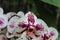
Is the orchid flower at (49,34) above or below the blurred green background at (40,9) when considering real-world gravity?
below

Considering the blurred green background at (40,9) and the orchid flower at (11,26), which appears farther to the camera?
the blurred green background at (40,9)

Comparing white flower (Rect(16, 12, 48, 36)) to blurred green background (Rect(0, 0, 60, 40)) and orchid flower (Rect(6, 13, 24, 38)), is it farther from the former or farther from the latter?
blurred green background (Rect(0, 0, 60, 40))

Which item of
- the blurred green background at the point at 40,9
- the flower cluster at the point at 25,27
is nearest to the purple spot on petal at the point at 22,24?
the flower cluster at the point at 25,27

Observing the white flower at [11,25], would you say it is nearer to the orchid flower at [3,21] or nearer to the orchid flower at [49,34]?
the orchid flower at [3,21]

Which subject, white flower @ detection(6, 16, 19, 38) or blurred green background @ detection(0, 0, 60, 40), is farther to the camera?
blurred green background @ detection(0, 0, 60, 40)

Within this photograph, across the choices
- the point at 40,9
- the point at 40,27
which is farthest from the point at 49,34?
the point at 40,9

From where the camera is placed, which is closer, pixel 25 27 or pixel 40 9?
pixel 25 27

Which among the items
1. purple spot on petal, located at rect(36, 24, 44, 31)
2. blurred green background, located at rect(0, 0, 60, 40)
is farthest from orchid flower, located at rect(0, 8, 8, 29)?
blurred green background, located at rect(0, 0, 60, 40)

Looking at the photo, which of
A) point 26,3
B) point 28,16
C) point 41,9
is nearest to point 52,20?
point 41,9

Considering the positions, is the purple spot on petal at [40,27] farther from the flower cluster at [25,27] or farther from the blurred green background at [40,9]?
the blurred green background at [40,9]

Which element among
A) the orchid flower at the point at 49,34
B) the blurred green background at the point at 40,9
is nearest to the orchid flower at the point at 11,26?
the orchid flower at the point at 49,34

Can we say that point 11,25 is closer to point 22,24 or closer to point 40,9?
point 22,24
